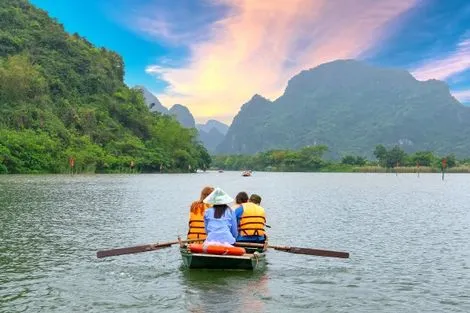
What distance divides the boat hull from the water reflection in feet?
0.76

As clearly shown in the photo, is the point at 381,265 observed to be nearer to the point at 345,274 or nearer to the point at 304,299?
the point at 345,274

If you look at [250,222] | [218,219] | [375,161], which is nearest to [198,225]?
[218,219]

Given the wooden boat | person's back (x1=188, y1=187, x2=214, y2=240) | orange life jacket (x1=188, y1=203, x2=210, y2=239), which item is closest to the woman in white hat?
the wooden boat

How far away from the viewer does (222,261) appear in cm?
1274

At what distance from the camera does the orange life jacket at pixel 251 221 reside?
14.4 meters

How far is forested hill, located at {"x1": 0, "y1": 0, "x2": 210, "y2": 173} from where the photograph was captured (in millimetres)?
87062

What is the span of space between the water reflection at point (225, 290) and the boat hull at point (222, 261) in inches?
9.1

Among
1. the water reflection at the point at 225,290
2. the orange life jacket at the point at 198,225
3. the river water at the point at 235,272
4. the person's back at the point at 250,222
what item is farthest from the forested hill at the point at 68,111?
the water reflection at the point at 225,290

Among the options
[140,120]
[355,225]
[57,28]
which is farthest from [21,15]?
[355,225]

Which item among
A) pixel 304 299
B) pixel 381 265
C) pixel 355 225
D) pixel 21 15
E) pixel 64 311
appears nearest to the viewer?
pixel 64 311

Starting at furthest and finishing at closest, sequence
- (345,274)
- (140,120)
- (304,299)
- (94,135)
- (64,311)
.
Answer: (140,120), (94,135), (345,274), (304,299), (64,311)

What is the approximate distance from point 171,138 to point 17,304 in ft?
423

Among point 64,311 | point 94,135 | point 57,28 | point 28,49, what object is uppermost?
point 57,28

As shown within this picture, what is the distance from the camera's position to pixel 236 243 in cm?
1412
